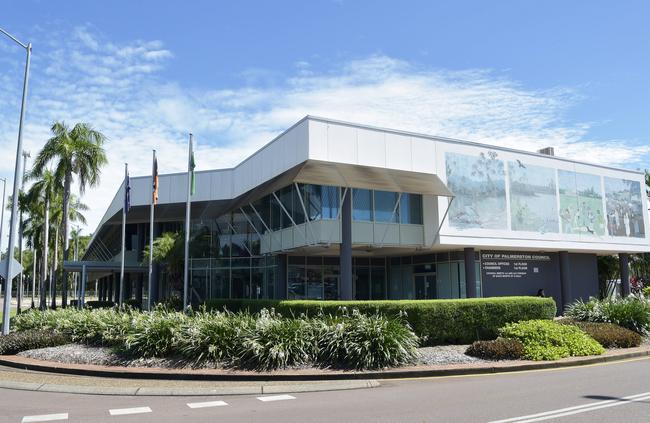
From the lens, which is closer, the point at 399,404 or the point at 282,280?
the point at 399,404

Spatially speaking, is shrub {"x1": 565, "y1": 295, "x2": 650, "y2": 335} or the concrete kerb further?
shrub {"x1": 565, "y1": 295, "x2": 650, "y2": 335}

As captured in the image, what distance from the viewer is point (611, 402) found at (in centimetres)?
871

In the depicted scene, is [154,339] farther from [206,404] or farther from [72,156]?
[72,156]

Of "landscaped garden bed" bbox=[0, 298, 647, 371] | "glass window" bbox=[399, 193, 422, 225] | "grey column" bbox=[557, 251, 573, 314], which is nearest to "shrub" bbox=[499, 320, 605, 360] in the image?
"landscaped garden bed" bbox=[0, 298, 647, 371]

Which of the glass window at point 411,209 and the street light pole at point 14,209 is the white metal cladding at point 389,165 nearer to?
the glass window at point 411,209

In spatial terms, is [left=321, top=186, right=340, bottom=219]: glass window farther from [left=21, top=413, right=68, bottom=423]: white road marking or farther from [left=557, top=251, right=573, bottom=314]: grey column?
[left=21, top=413, right=68, bottom=423]: white road marking

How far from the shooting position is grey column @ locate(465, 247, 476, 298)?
86.5 feet

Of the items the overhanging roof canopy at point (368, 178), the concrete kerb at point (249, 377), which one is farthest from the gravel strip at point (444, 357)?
the overhanging roof canopy at point (368, 178)

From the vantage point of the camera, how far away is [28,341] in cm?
1576

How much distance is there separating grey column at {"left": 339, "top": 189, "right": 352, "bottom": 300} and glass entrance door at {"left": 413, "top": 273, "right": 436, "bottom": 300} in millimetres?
8332

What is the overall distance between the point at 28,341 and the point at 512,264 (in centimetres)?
2356

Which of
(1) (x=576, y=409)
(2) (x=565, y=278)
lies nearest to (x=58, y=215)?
(2) (x=565, y=278)

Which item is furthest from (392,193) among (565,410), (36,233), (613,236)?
(36,233)

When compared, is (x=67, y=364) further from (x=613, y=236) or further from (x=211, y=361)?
(x=613, y=236)
